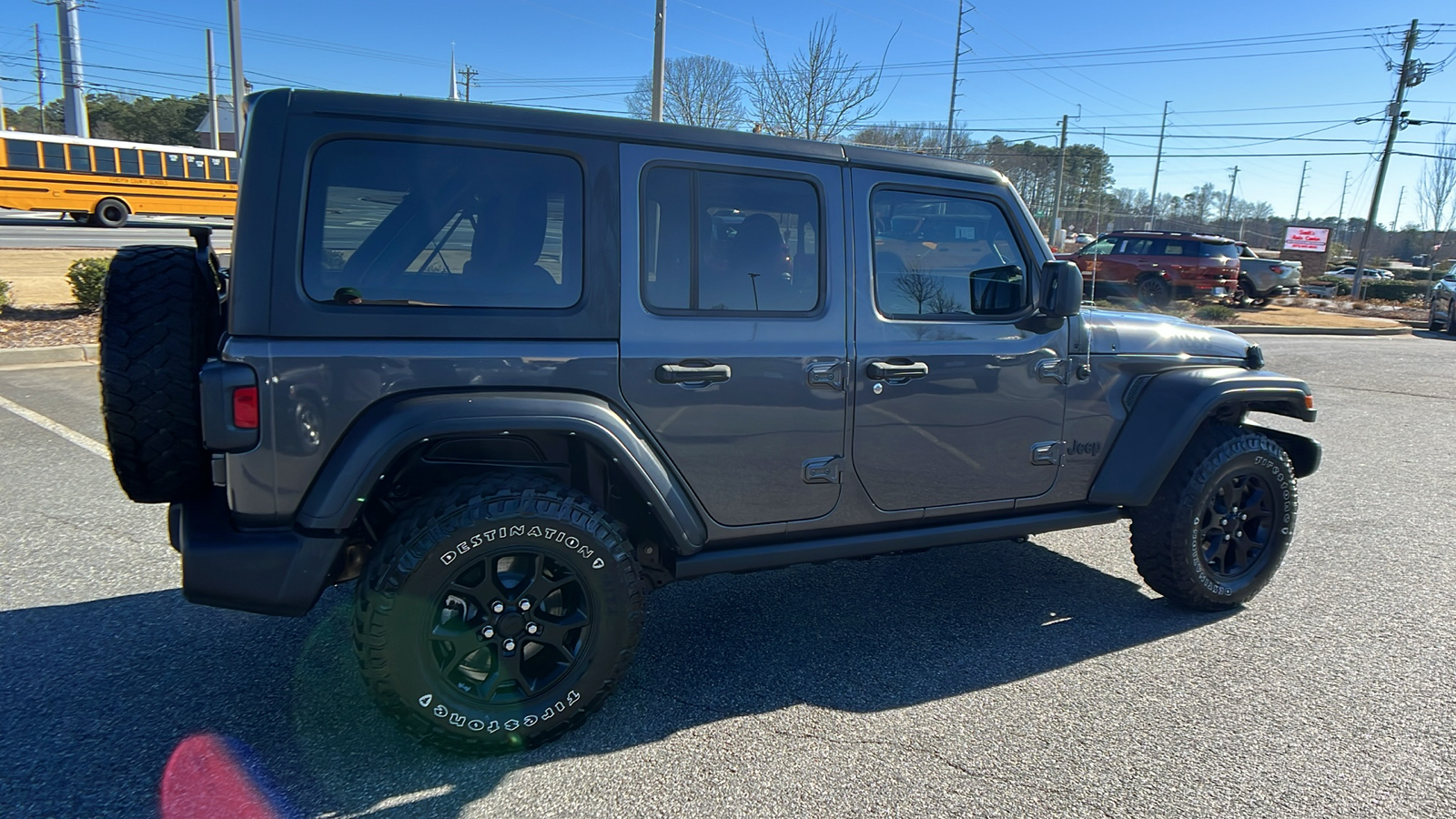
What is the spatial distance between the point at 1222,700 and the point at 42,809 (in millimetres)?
3745

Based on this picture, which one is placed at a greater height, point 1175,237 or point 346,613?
point 1175,237

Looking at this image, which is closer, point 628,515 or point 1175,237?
point 628,515

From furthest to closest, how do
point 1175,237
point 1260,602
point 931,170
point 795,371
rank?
point 1175,237, point 1260,602, point 931,170, point 795,371

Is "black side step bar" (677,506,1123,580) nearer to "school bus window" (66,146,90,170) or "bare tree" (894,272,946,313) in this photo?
"bare tree" (894,272,946,313)

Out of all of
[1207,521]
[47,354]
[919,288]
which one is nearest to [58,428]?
[47,354]

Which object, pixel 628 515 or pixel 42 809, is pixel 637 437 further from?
pixel 42 809

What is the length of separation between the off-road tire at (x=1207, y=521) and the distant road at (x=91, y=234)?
18.9 meters

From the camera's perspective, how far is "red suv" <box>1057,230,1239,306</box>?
63.4ft

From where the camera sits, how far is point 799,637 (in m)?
3.54

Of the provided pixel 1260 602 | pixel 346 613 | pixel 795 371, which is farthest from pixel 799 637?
pixel 1260 602

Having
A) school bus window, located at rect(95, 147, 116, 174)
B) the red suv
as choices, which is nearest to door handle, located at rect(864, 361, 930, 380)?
the red suv

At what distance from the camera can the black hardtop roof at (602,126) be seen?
97.0 inches

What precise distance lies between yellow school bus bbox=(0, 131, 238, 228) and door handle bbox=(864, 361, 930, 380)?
2876 centimetres

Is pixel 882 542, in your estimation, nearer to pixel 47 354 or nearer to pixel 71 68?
pixel 47 354
